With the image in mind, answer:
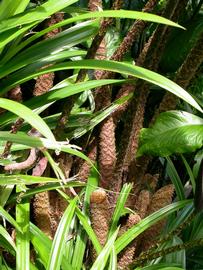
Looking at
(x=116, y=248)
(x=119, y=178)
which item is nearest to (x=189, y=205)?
(x=119, y=178)

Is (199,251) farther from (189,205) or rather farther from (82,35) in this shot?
(82,35)

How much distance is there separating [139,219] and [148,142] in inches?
8.7

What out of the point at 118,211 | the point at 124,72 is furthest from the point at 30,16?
the point at 118,211

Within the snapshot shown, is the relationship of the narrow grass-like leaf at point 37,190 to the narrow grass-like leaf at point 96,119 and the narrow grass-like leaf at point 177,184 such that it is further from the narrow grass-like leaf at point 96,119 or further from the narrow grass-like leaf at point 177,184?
the narrow grass-like leaf at point 177,184

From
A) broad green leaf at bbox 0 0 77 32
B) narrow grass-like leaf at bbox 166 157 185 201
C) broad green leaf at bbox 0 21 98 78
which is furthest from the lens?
narrow grass-like leaf at bbox 166 157 185 201

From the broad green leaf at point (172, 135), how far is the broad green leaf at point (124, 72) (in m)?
0.23

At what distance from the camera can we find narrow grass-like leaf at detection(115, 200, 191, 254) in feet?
3.80

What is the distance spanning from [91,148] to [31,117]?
20.7 inches

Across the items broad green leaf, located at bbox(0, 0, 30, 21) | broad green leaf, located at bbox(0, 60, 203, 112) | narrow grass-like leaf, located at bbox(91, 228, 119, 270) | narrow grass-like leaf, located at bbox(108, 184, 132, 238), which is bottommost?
narrow grass-like leaf, located at bbox(91, 228, 119, 270)

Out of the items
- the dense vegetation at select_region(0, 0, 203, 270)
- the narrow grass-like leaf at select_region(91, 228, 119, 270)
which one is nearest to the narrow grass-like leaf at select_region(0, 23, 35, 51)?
the dense vegetation at select_region(0, 0, 203, 270)

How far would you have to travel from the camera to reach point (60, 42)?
3.55 feet

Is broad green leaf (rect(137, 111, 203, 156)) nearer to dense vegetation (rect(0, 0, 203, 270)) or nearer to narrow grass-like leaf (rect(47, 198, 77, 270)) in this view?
dense vegetation (rect(0, 0, 203, 270))

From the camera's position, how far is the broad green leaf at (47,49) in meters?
1.02

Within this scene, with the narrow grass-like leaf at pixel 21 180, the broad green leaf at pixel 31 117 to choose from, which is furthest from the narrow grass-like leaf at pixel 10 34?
the narrow grass-like leaf at pixel 21 180
